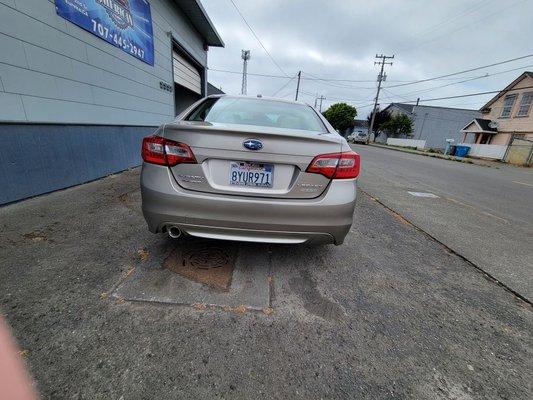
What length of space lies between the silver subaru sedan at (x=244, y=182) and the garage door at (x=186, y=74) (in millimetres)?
9236

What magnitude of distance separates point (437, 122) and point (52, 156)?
5119 cm

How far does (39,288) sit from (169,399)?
4.92ft

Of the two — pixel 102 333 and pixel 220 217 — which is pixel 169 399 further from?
pixel 220 217

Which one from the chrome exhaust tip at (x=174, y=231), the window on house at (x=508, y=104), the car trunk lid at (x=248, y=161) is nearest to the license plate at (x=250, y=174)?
the car trunk lid at (x=248, y=161)

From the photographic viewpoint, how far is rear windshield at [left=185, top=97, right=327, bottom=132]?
255 cm

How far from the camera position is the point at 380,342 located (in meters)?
1.76

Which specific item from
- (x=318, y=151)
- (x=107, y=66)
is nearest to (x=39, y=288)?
(x=318, y=151)

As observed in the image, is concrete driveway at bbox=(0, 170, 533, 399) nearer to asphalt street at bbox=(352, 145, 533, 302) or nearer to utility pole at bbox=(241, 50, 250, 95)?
asphalt street at bbox=(352, 145, 533, 302)

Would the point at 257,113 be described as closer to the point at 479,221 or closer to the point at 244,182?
the point at 244,182

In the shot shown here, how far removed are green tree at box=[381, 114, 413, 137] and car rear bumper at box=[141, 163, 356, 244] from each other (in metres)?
43.6

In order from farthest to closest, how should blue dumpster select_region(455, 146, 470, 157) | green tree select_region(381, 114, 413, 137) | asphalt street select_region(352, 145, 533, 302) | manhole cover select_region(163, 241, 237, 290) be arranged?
green tree select_region(381, 114, 413, 137) → blue dumpster select_region(455, 146, 470, 157) → asphalt street select_region(352, 145, 533, 302) → manhole cover select_region(163, 241, 237, 290)

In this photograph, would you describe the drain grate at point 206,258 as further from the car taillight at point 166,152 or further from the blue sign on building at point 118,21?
the blue sign on building at point 118,21

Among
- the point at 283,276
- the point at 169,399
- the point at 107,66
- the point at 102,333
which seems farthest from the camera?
the point at 107,66

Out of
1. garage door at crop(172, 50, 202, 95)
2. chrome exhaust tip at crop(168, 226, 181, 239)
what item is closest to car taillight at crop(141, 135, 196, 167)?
chrome exhaust tip at crop(168, 226, 181, 239)
